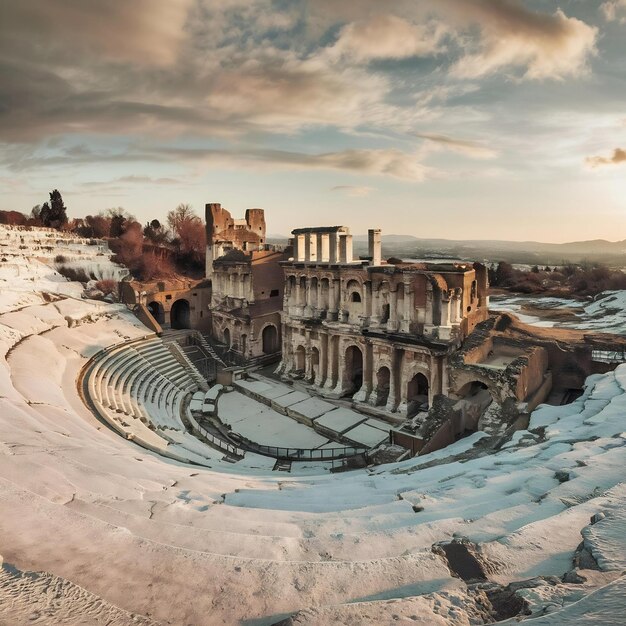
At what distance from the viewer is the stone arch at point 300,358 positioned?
25688mm

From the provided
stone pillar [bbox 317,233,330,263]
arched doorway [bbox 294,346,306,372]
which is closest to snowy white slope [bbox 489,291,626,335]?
stone pillar [bbox 317,233,330,263]

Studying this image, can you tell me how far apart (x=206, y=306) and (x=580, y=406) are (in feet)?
93.6

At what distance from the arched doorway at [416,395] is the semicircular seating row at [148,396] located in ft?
30.8

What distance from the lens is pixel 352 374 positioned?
23.8m

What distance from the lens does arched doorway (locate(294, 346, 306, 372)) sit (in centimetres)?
2569

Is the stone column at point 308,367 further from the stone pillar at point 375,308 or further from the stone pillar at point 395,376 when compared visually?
the stone pillar at point 395,376

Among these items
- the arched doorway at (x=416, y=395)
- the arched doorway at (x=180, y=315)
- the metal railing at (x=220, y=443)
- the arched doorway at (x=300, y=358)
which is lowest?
the metal railing at (x=220, y=443)

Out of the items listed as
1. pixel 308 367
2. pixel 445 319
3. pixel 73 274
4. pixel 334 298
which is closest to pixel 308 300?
pixel 334 298

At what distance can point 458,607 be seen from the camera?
314cm

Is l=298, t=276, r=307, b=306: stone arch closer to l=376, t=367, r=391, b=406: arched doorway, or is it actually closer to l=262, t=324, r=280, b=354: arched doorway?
l=262, t=324, r=280, b=354: arched doorway

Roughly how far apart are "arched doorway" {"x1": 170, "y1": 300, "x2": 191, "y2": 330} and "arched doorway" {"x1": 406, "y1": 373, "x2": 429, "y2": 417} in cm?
2148

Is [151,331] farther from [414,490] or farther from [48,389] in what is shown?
[414,490]

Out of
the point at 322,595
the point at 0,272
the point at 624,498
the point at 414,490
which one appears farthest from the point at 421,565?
the point at 0,272

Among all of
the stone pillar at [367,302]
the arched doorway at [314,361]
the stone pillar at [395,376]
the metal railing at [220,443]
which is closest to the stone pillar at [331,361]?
the arched doorway at [314,361]
